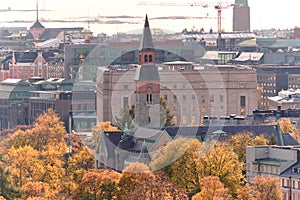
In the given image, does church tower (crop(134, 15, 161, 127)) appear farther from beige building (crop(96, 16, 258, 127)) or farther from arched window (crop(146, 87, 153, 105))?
beige building (crop(96, 16, 258, 127))

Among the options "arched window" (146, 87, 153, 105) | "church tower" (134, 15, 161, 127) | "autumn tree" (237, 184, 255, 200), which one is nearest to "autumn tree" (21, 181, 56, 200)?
"autumn tree" (237, 184, 255, 200)

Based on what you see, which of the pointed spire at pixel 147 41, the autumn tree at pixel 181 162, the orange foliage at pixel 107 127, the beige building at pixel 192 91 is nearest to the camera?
the autumn tree at pixel 181 162

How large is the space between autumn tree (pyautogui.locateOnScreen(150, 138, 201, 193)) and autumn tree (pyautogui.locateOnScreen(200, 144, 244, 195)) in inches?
19.3

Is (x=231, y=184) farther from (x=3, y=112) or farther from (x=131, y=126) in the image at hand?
(x=3, y=112)

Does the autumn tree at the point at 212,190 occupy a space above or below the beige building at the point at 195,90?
below

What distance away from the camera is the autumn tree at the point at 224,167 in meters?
84.1

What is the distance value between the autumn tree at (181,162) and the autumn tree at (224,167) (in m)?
0.49

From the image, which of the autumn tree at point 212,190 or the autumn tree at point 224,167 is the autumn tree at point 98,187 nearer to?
the autumn tree at point 212,190

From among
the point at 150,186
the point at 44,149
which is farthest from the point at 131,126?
the point at 150,186

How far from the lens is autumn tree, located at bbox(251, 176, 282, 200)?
7769cm

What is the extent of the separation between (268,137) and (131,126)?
52.6 feet

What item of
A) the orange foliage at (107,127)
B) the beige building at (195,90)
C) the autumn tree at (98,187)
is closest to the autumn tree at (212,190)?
the autumn tree at (98,187)

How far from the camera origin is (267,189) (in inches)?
3086

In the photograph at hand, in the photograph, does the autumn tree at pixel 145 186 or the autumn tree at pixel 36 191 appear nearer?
the autumn tree at pixel 145 186
